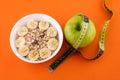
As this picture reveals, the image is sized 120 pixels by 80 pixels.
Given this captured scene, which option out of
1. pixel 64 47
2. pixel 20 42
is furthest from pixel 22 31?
pixel 64 47

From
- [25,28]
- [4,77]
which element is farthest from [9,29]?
[4,77]

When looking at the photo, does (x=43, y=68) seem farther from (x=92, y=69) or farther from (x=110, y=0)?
(x=110, y=0)

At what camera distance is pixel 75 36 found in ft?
2.91

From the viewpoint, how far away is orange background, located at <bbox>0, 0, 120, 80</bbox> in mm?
900

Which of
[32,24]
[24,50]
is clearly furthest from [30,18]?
[24,50]

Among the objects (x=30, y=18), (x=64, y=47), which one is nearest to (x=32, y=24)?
(x=30, y=18)

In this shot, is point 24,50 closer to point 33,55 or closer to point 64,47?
point 33,55

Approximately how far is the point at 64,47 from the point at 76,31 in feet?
0.30

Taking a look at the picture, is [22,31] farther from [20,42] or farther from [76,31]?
[76,31]

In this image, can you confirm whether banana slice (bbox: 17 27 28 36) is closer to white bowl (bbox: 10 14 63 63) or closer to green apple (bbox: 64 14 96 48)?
white bowl (bbox: 10 14 63 63)

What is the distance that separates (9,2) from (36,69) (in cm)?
32

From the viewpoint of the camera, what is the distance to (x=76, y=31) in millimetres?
890

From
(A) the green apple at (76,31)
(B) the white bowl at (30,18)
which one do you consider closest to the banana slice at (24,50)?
(B) the white bowl at (30,18)

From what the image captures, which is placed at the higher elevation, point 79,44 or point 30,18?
point 30,18
